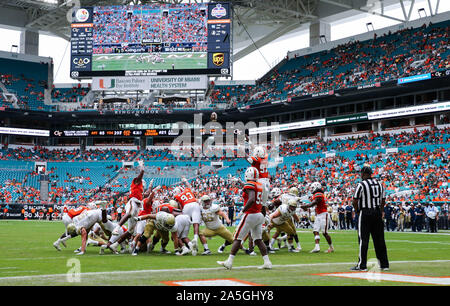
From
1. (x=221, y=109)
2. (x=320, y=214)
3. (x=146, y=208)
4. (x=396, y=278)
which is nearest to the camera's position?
(x=396, y=278)

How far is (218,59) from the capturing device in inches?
2028

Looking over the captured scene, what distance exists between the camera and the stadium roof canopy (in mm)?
57500

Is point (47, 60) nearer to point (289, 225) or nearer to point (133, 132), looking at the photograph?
point (133, 132)

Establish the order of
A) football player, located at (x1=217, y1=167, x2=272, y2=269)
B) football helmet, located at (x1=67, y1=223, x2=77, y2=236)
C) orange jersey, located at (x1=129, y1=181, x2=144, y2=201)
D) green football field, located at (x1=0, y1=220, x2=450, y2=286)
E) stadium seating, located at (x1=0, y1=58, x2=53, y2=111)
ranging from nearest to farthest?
green football field, located at (x1=0, y1=220, x2=450, y2=286) → football player, located at (x1=217, y1=167, x2=272, y2=269) → orange jersey, located at (x1=129, y1=181, x2=144, y2=201) → football helmet, located at (x1=67, y1=223, x2=77, y2=236) → stadium seating, located at (x1=0, y1=58, x2=53, y2=111)

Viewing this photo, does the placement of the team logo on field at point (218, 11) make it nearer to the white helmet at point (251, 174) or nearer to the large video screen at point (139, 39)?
the large video screen at point (139, 39)

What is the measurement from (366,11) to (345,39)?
224 inches

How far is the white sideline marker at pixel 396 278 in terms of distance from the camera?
834cm

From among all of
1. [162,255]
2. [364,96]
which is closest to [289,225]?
[162,255]

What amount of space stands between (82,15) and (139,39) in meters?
6.52

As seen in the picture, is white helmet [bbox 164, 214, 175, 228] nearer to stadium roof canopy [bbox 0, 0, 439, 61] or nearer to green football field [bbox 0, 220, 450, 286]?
green football field [bbox 0, 220, 450, 286]

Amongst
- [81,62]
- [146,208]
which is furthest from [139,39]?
[146,208]

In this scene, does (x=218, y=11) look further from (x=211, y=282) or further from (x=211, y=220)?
(x=211, y=282)

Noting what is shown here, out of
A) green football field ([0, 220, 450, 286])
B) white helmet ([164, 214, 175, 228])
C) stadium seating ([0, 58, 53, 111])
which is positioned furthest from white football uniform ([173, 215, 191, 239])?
stadium seating ([0, 58, 53, 111])

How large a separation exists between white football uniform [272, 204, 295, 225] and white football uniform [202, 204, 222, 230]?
1.82 metres
